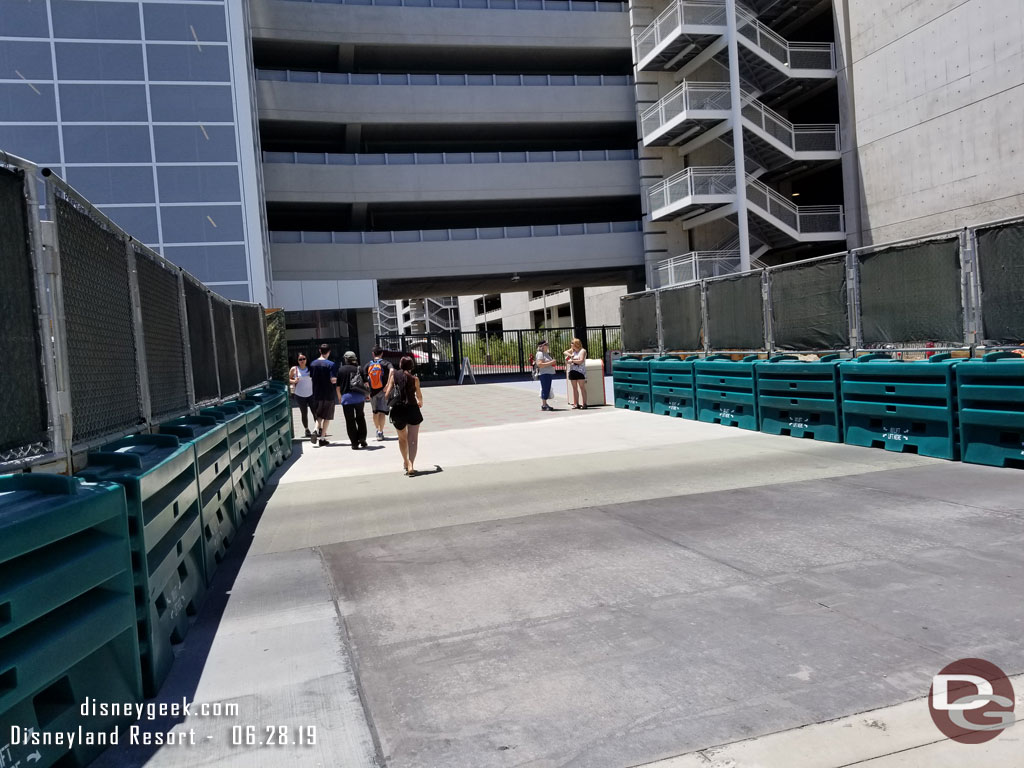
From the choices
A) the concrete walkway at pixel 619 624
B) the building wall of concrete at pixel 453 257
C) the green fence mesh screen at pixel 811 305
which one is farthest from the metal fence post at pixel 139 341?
the building wall of concrete at pixel 453 257

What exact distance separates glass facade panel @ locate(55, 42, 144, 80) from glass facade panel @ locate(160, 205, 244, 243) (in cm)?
454

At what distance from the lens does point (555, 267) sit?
122 ft

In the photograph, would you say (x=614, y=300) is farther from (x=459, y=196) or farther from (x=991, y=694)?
(x=991, y=694)

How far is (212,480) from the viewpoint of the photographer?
21.4 feet

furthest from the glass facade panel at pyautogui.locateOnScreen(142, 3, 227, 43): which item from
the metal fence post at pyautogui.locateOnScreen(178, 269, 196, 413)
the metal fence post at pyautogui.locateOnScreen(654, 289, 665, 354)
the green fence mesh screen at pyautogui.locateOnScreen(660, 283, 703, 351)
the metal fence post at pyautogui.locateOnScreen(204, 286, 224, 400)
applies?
the metal fence post at pyautogui.locateOnScreen(178, 269, 196, 413)

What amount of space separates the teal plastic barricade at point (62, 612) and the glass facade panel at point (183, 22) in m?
27.3

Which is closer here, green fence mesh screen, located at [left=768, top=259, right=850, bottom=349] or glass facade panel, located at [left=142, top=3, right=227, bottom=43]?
green fence mesh screen, located at [left=768, top=259, right=850, bottom=349]

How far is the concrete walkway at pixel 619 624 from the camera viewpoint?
3346mm

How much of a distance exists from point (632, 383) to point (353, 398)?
7.26 metres

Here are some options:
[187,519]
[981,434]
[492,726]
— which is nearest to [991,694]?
[492,726]

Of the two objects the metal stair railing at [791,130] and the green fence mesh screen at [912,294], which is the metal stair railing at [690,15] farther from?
the green fence mesh screen at [912,294]

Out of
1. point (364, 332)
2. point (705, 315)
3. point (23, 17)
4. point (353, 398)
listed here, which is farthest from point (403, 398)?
point (364, 332)

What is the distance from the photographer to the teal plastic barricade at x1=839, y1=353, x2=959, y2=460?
912cm

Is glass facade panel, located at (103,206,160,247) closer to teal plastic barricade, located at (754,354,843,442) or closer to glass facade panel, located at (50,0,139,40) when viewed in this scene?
glass facade panel, located at (50,0,139,40)
